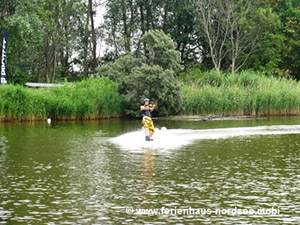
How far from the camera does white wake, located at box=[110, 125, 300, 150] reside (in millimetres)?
23047

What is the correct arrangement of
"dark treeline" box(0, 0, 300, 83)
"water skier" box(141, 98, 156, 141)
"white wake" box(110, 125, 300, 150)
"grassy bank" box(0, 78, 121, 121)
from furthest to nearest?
"dark treeline" box(0, 0, 300, 83) < "grassy bank" box(0, 78, 121, 121) < "water skier" box(141, 98, 156, 141) < "white wake" box(110, 125, 300, 150)

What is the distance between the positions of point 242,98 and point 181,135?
1829 cm

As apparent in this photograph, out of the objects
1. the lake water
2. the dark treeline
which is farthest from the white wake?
the dark treeline

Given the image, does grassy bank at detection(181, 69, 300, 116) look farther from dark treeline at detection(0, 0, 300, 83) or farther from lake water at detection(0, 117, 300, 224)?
lake water at detection(0, 117, 300, 224)

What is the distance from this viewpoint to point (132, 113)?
1693 inches

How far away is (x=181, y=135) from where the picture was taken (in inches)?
A: 1073

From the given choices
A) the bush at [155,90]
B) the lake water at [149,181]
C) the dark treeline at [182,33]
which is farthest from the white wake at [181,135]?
the dark treeline at [182,33]

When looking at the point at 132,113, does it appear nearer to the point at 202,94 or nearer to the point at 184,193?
the point at 202,94

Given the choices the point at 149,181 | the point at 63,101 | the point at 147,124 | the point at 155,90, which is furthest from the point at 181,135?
the point at 155,90

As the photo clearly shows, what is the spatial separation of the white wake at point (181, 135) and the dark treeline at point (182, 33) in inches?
1176

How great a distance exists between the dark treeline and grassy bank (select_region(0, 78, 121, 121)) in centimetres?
1493

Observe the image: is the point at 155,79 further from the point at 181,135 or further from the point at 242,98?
the point at 181,135

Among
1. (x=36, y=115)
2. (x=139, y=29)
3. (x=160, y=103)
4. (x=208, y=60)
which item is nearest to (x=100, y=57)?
(x=139, y=29)

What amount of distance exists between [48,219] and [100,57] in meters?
61.5
